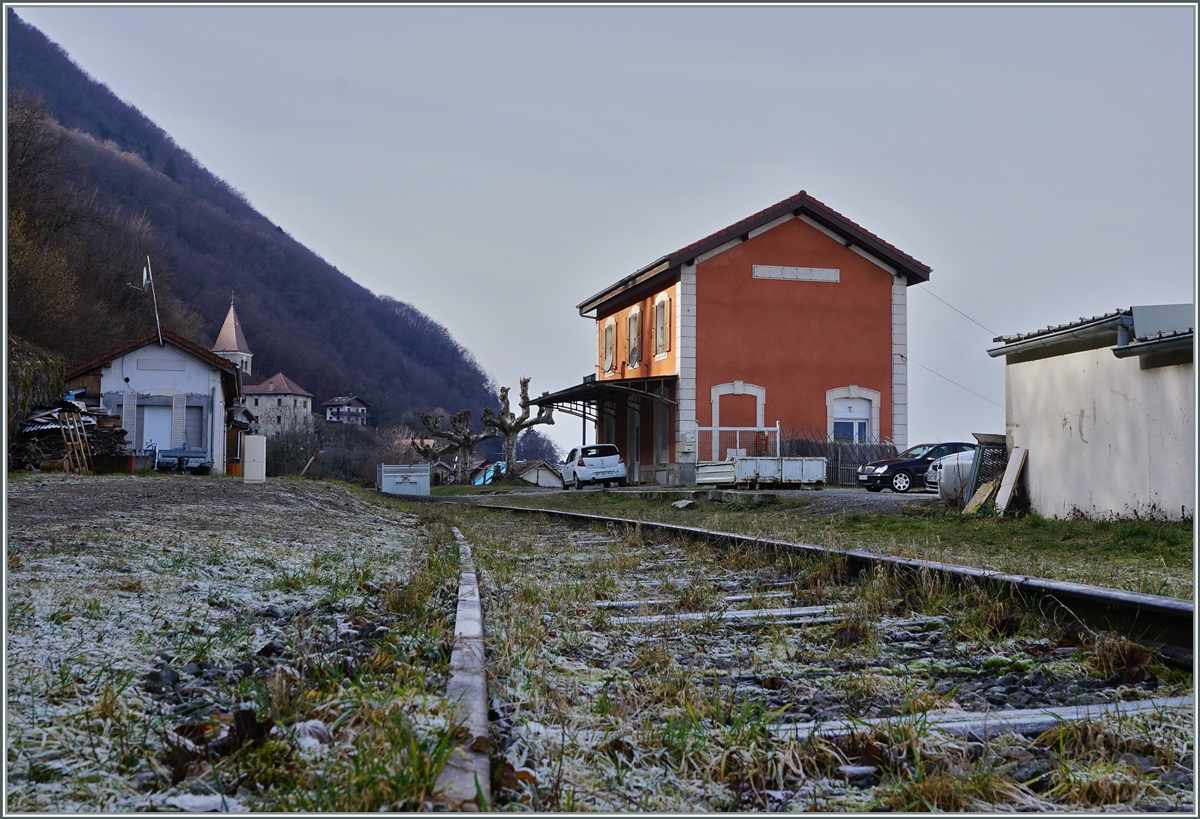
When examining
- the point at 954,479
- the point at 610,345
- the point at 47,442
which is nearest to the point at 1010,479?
the point at 954,479

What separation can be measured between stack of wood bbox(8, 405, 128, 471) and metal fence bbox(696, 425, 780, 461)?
1693 centimetres

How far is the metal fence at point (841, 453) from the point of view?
2766 centimetres

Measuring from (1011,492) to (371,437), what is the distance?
313 feet

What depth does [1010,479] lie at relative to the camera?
12883 millimetres

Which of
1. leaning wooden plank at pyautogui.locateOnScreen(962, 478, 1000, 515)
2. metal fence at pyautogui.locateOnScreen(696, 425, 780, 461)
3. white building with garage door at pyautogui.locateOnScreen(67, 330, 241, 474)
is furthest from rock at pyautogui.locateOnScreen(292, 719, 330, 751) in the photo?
white building with garage door at pyautogui.locateOnScreen(67, 330, 241, 474)

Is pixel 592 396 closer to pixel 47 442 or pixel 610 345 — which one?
pixel 610 345

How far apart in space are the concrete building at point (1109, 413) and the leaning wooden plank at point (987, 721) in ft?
26.4

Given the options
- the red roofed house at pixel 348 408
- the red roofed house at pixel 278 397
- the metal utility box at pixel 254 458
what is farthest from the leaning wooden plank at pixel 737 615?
the red roofed house at pixel 348 408

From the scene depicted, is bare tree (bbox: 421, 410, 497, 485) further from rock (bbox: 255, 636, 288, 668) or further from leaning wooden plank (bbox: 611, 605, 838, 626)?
rock (bbox: 255, 636, 288, 668)

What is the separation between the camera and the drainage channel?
228 cm

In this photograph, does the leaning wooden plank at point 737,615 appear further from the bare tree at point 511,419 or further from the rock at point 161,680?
the bare tree at point 511,419

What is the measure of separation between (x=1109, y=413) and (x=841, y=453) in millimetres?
16766

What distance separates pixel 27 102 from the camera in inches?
1531

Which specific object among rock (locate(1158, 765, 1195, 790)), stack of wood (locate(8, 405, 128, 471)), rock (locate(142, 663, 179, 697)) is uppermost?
stack of wood (locate(8, 405, 128, 471))
